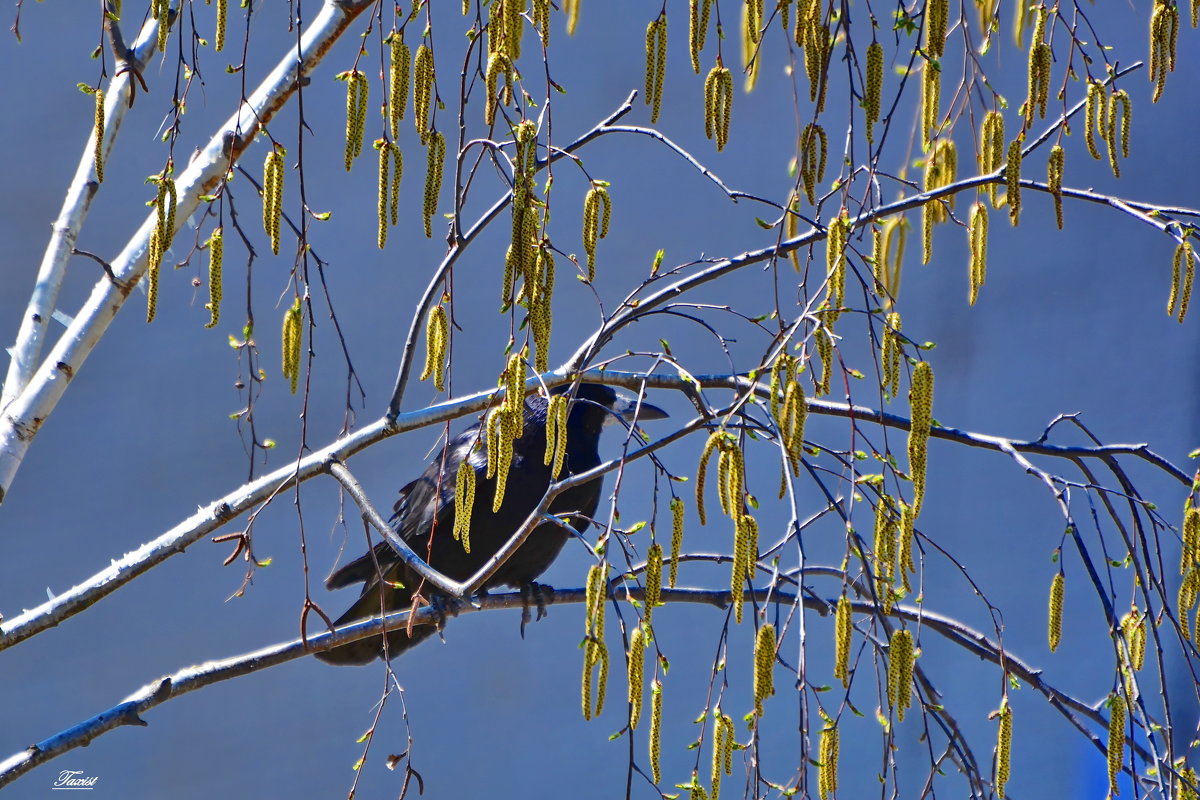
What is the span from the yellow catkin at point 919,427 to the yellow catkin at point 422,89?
0.65m

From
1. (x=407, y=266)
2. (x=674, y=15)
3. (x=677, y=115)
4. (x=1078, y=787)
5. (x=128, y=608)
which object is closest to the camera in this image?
(x=128, y=608)

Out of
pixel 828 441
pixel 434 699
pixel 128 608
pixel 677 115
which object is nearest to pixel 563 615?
pixel 434 699

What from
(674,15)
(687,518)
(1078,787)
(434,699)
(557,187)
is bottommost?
(1078,787)

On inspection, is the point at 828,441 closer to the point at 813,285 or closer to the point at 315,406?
the point at 813,285

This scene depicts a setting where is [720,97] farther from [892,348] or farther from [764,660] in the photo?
[764,660]

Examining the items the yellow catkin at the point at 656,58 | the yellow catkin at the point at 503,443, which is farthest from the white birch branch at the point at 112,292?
the yellow catkin at the point at 503,443

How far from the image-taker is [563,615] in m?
4.23

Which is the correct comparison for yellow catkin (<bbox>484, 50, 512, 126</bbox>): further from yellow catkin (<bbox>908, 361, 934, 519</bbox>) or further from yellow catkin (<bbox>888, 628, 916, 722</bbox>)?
yellow catkin (<bbox>888, 628, 916, 722</bbox>)

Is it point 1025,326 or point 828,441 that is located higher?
point 1025,326

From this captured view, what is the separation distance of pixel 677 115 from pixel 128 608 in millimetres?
2370

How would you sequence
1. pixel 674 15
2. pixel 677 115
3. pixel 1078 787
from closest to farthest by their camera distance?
pixel 677 115 → pixel 674 15 → pixel 1078 787

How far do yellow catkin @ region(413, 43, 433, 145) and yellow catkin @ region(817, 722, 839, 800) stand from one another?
858mm

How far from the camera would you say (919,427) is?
4.35 feet

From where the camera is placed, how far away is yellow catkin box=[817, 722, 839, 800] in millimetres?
1384
